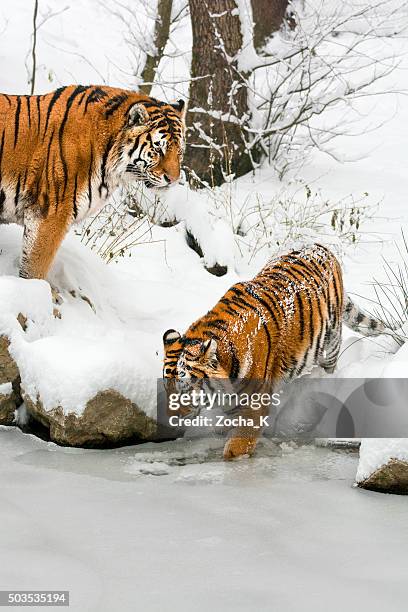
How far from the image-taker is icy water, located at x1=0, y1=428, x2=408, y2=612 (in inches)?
129

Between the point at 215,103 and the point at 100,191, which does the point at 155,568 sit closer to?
the point at 100,191

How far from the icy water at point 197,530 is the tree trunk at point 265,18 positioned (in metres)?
6.75

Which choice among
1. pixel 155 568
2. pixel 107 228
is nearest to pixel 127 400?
pixel 155 568

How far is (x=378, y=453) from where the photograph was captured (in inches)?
172

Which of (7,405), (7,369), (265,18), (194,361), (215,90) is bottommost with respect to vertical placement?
(7,405)

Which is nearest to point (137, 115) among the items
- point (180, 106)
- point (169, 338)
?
point (180, 106)

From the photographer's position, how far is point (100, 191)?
17.6 feet

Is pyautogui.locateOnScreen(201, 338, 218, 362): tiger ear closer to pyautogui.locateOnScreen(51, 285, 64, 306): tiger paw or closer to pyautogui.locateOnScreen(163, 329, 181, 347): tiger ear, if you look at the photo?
pyautogui.locateOnScreen(163, 329, 181, 347): tiger ear

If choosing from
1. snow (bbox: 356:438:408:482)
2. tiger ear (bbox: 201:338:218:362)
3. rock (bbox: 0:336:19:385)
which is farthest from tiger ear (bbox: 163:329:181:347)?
snow (bbox: 356:438:408:482)

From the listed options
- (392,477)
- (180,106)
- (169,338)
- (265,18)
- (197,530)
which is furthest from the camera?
(265,18)

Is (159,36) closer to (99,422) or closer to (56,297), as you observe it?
(56,297)

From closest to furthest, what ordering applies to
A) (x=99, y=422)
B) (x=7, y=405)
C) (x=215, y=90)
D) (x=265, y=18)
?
1. (x=99, y=422)
2. (x=7, y=405)
3. (x=215, y=90)
4. (x=265, y=18)

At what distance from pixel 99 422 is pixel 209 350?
768 mm

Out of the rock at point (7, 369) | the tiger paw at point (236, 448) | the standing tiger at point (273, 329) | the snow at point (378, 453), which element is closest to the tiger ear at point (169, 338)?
the standing tiger at point (273, 329)
